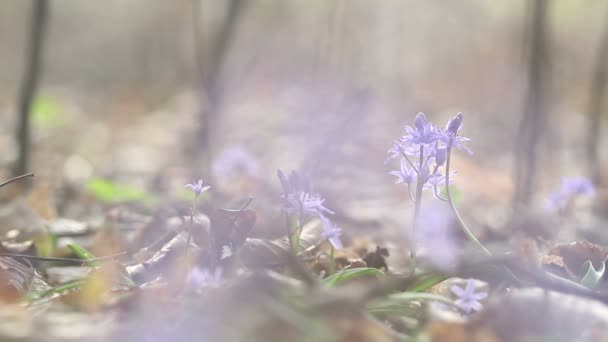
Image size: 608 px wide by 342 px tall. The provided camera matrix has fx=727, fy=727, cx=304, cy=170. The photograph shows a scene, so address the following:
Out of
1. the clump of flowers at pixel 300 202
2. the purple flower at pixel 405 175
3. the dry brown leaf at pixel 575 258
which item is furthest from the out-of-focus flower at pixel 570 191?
the clump of flowers at pixel 300 202

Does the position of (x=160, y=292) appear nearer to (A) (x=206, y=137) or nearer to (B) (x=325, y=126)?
(A) (x=206, y=137)

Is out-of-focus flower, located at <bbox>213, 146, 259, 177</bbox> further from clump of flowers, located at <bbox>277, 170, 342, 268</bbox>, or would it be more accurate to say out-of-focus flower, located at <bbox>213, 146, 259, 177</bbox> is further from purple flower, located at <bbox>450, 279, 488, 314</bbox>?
purple flower, located at <bbox>450, 279, 488, 314</bbox>

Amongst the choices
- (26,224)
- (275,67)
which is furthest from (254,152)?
(275,67)

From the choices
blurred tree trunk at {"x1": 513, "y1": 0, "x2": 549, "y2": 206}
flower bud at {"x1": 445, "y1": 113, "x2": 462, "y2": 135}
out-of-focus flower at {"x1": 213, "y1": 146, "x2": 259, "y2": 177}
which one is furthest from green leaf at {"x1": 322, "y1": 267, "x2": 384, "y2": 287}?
out-of-focus flower at {"x1": 213, "y1": 146, "x2": 259, "y2": 177}

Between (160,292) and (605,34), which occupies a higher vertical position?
(605,34)

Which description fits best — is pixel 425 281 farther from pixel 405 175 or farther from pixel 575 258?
pixel 575 258

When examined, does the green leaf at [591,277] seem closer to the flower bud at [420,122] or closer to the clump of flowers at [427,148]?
the clump of flowers at [427,148]

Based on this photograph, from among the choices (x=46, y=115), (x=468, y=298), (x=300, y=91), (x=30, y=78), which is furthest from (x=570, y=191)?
(x=300, y=91)

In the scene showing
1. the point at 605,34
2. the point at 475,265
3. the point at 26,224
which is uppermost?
the point at 605,34
